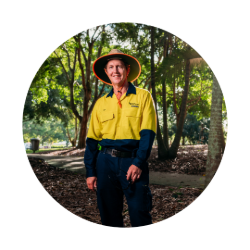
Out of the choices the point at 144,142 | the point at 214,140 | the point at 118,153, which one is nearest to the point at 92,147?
the point at 118,153

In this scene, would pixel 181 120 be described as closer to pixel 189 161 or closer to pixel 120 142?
pixel 189 161

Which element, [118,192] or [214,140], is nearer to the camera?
[118,192]

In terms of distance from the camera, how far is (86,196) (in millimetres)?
2545

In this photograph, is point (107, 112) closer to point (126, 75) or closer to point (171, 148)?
point (126, 75)

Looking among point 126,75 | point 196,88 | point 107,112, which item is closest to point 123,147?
point 107,112

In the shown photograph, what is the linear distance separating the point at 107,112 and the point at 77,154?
25.6 inches

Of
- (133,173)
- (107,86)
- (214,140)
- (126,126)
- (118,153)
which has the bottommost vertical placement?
(133,173)

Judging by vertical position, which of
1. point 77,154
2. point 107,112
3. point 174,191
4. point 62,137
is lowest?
point 174,191

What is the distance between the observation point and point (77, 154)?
2.68 m

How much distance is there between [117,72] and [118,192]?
1.30 meters

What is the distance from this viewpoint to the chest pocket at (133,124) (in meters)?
2.31

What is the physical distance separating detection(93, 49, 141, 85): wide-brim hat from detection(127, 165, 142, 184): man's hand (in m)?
0.94
